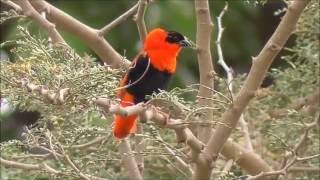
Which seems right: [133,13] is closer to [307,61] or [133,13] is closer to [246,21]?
[307,61]

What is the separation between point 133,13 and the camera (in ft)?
→ 5.40

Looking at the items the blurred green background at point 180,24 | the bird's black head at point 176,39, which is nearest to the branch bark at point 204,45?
the bird's black head at point 176,39

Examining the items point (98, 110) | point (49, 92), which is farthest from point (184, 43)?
point (49, 92)

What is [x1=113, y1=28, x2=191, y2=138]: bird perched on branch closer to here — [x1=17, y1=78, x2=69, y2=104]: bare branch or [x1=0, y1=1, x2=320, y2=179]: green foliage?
[x1=0, y1=1, x2=320, y2=179]: green foliage

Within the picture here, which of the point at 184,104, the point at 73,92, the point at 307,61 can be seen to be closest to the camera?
the point at 73,92

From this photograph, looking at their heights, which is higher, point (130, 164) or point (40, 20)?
point (40, 20)

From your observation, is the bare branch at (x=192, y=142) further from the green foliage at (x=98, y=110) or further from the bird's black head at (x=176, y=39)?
the bird's black head at (x=176, y=39)

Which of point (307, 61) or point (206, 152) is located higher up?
point (307, 61)

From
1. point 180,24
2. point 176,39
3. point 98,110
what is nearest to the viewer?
point 98,110

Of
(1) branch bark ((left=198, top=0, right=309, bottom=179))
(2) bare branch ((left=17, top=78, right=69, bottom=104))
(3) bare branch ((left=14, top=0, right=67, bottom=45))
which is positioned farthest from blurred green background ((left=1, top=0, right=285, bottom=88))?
(2) bare branch ((left=17, top=78, right=69, bottom=104))

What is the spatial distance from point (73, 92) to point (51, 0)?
195 cm

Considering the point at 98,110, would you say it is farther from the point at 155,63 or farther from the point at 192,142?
the point at 155,63

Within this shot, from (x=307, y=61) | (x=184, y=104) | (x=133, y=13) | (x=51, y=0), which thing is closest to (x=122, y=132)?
(x=184, y=104)

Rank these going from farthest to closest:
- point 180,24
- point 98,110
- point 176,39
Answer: point 180,24, point 176,39, point 98,110
